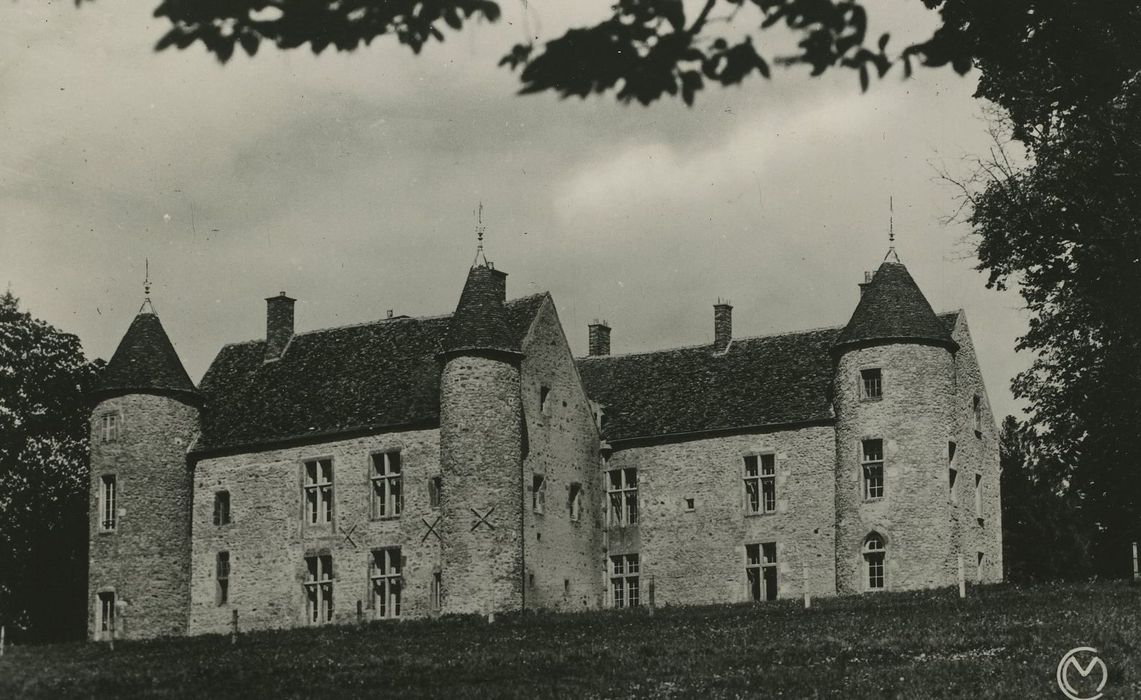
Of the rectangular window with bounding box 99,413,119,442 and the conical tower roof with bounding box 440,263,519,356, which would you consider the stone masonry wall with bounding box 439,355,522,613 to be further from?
the rectangular window with bounding box 99,413,119,442

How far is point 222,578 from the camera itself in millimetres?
38938

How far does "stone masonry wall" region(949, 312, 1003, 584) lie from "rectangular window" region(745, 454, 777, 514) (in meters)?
4.20

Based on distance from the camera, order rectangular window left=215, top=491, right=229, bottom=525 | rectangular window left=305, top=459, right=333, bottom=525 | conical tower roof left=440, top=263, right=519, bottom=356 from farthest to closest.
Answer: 1. rectangular window left=215, top=491, right=229, bottom=525
2. rectangular window left=305, top=459, right=333, bottom=525
3. conical tower roof left=440, top=263, right=519, bottom=356

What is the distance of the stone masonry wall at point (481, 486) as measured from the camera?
1358 inches

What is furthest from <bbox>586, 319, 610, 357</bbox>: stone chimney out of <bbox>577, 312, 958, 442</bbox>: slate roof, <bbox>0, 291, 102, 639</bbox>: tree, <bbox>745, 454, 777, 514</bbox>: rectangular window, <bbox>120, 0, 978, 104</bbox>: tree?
<bbox>120, 0, 978, 104</bbox>: tree

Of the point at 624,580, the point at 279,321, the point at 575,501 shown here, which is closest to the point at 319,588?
the point at 575,501

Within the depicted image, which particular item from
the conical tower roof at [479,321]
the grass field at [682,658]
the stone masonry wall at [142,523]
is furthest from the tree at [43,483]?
the grass field at [682,658]

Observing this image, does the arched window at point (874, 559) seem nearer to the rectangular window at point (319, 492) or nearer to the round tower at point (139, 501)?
the rectangular window at point (319, 492)

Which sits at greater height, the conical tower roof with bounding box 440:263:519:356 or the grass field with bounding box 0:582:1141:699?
the conical tower roof with bounding box 440:263:519:356

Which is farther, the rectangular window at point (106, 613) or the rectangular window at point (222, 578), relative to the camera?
the rectangular window at point (222, 578)

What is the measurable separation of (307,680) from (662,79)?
37.8 feet

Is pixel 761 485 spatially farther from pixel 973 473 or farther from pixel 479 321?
pixel 479 321

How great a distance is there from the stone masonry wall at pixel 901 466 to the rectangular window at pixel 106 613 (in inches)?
680

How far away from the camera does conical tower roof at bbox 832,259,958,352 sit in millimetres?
36219
